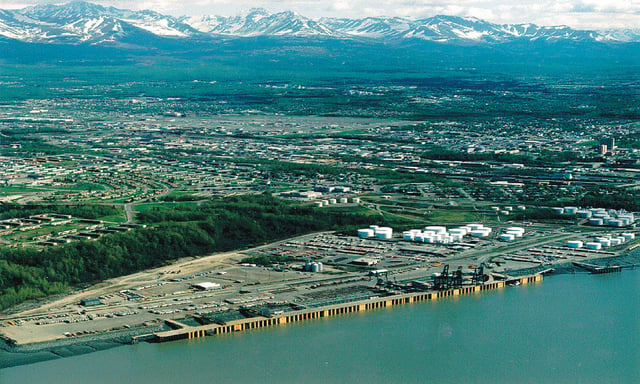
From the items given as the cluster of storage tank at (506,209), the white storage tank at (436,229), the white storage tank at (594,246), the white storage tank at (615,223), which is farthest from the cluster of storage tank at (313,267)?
the white storage tank at (615,223)

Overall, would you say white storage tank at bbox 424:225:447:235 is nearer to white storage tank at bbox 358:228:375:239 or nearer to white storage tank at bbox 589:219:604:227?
white storage tank at bbox 358:228:375:239

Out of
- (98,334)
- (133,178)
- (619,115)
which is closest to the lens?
(98,334)

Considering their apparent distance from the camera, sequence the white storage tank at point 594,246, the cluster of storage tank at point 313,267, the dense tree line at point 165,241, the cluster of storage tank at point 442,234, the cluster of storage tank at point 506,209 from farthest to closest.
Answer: the cluster of storage tank at point 506,209 → the cluster of storage tank at point 442,234 → the white storage tank at point 594,246 → the cluster of storage tank at point 313,267 → the dense tree line at point 165,241

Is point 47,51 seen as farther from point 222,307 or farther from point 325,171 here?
point 222,307

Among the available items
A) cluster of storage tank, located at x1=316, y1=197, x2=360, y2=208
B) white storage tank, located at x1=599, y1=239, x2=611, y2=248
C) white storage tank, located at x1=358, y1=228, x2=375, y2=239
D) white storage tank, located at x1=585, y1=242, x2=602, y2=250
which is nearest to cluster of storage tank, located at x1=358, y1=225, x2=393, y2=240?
white storage tank, located at x1=358, y1=228, x2=375, y2=239

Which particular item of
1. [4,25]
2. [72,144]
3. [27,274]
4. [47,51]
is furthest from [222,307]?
[4,25]

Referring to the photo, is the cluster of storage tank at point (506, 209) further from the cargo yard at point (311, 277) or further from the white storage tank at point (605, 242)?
the white storage tank at point (605, 242)
